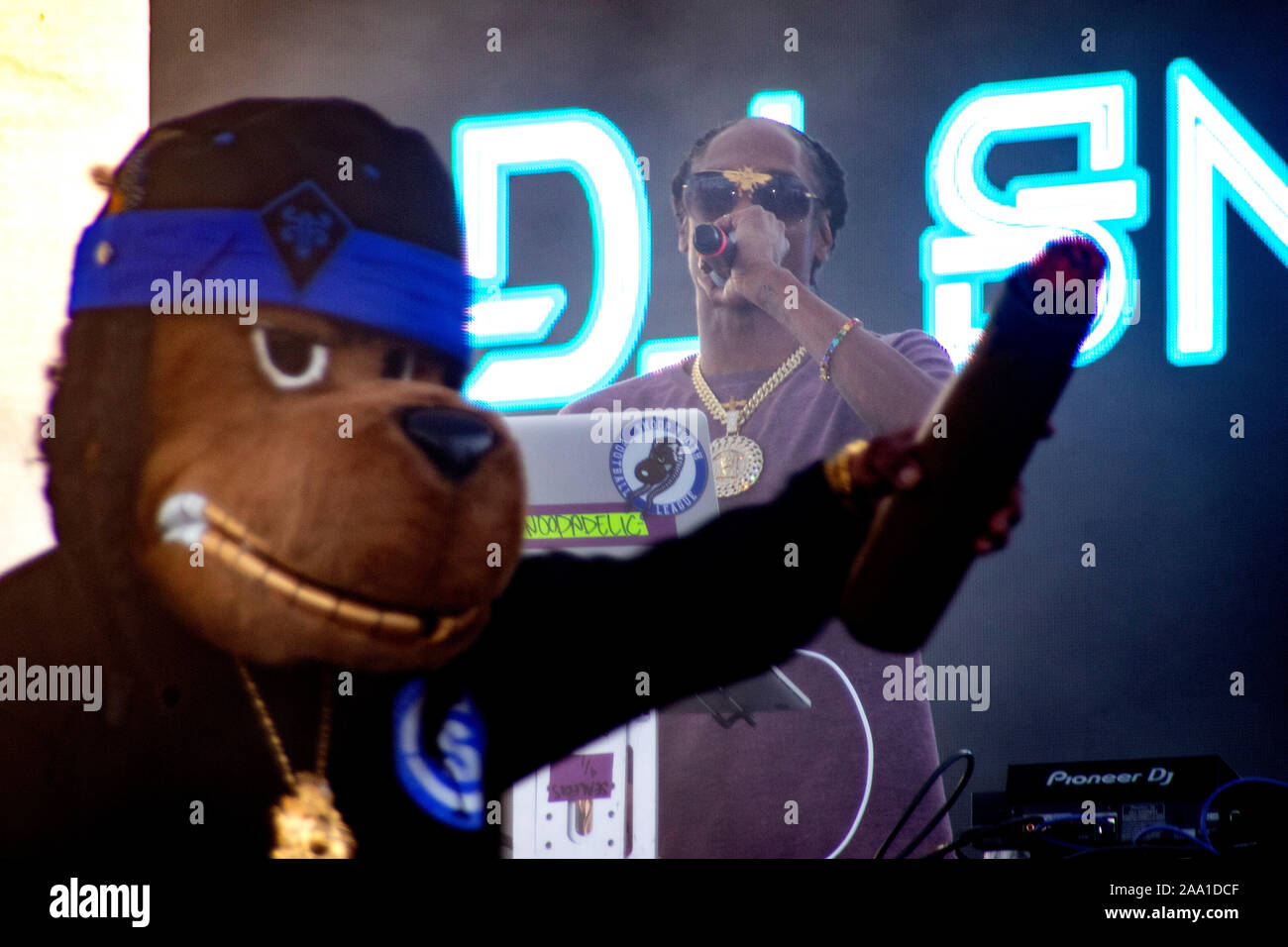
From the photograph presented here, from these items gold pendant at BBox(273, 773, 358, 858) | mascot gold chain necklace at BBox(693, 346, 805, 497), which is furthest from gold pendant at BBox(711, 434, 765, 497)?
gold pendant at BBox(273, 773, 358, 858)

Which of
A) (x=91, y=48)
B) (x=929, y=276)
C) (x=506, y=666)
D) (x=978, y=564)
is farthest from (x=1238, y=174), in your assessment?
(x=91, y=48)

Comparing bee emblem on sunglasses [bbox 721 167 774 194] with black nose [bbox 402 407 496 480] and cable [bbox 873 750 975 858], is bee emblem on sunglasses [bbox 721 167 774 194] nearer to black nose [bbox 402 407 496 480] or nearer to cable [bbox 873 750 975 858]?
black nose [bbox 402 407 496 480]

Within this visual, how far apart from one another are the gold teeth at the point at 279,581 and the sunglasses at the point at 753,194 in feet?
2.84

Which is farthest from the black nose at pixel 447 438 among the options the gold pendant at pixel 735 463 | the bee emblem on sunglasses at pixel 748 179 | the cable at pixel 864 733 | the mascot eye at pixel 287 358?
the bee emblem on sunglasses at pixel 748 179

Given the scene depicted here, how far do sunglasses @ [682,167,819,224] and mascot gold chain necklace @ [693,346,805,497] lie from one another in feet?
0.81

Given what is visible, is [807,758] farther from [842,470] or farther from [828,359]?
[828,359]

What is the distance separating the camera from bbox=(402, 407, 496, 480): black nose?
1.59 meters

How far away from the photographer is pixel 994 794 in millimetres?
1725

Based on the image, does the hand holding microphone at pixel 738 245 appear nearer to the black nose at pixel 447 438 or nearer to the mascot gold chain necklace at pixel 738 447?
the mascot gold chain necklace at pixel 738 447

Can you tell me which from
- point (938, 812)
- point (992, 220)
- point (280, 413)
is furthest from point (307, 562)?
point (992, 220)

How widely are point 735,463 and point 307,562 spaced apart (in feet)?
2.27

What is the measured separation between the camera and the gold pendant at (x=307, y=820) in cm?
170

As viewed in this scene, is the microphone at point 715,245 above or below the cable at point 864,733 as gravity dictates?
above
